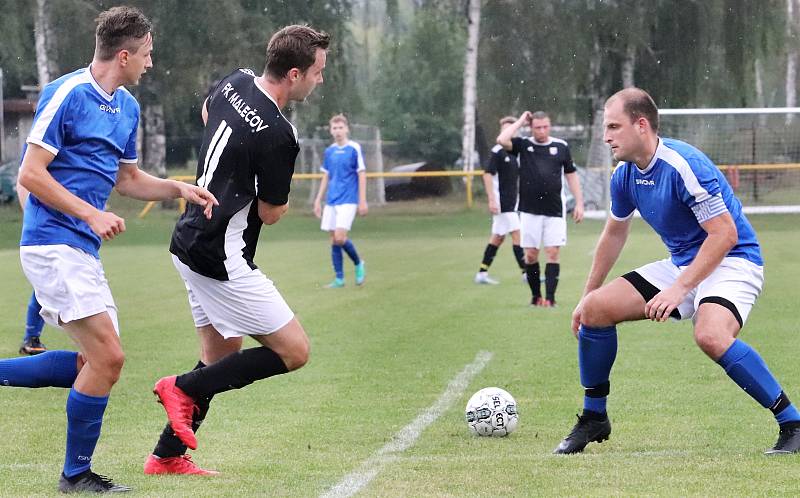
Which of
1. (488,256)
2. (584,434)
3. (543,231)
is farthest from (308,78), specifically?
(488,256)

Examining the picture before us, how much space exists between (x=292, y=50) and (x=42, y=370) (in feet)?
5.90

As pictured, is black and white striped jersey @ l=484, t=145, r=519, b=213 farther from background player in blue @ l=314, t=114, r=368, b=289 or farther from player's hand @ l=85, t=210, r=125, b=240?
player's hand @ l=85, t=210, r=125, b=240

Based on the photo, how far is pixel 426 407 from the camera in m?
7.16

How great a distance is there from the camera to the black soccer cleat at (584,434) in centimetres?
577

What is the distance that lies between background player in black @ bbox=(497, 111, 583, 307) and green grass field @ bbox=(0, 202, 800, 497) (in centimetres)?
57

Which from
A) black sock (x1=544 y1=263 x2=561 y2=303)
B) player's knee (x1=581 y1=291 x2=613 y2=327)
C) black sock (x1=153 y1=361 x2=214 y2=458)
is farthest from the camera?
black sock (x1=544 y1=263 x2=561 y2=303)

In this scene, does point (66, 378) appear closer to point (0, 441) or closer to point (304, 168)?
point (0, 441)

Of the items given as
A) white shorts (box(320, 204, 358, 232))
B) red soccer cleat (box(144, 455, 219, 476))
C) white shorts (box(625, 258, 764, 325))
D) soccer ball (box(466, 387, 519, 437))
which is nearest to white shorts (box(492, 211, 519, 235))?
white shorts (box(320, 204, 358, 232))

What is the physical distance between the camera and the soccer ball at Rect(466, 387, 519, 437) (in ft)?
20.5

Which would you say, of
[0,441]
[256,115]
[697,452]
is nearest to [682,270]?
[697,452]

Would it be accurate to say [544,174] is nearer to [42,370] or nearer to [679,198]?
[679,198]

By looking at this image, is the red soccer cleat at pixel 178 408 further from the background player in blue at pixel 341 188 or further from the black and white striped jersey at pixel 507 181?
the black and white striped jersey at pixel 507 181

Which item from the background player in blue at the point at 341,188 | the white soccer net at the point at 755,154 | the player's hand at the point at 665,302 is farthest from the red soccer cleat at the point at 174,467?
the white soccer net at the point at 755,154

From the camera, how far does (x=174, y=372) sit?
876 centimetres
